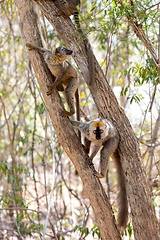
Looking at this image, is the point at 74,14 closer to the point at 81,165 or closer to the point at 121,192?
the point at 81,165

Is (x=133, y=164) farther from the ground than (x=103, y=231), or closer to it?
farther from the ground

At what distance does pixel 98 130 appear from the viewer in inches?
149

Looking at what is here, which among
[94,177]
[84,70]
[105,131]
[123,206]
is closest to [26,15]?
[84,70]

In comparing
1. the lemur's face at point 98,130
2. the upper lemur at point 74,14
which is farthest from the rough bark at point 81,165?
the upper lemur at point 74,14

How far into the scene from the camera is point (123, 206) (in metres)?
4.09

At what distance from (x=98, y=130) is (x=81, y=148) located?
1.50 feet

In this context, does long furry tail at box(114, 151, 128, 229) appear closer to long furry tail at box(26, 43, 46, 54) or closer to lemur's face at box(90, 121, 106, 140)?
lemur's face at box(90, 121, 106, 140)

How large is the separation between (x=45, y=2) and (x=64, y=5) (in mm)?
321

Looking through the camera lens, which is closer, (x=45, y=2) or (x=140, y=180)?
(x=140, y=180)

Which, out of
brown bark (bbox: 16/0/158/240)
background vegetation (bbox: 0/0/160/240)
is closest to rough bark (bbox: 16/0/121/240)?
brown bark (bbox: 16/0/158/240)

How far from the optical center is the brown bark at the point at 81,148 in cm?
346

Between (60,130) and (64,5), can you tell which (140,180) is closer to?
(60,130)

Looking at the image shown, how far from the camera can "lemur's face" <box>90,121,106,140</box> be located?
376 cm

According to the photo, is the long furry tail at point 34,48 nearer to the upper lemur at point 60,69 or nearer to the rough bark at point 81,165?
the upper lemur at point 60,69
